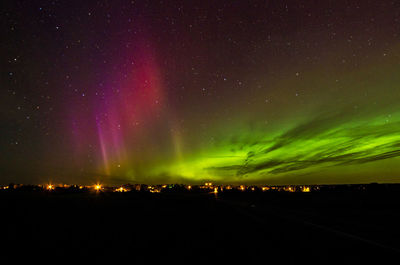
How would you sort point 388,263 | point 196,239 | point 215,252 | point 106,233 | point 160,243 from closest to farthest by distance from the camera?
1. point 388,263
2. point 215,252
3. point 160,243
4. point 196,239
5. point 106,233

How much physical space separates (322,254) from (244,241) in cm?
277

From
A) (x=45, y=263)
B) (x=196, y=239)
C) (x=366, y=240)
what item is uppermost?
(x=45, y=263)

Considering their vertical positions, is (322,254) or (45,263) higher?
(45,263)

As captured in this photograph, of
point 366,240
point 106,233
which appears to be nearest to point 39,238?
point 106,233

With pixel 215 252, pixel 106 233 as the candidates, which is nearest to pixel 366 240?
pixel 215 252

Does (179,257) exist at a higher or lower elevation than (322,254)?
higher

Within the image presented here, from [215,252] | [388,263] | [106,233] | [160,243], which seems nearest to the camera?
[388,263]

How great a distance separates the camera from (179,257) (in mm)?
7227

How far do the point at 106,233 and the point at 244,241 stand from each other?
19.2 ft

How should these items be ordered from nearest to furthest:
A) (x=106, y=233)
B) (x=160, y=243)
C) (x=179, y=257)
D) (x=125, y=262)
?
(x=125, y=262) → (x=179, y=257) → (x=160, y=243) → (x=106, y=233)

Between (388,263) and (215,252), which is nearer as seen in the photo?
(388,263)

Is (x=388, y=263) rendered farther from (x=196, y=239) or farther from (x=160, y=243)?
(x=160, y=243)

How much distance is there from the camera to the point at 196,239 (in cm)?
998

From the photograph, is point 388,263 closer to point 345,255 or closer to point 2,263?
point 345,255
